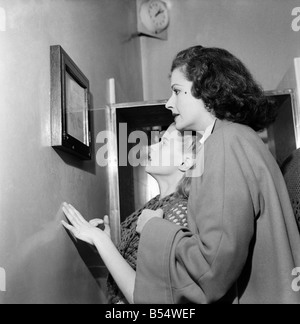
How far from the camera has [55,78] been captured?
105 centimetres

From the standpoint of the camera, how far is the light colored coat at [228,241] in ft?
2.56

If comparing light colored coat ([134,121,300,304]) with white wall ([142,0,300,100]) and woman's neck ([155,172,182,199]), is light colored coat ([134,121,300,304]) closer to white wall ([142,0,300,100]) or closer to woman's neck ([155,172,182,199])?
woman's neck ([155,172,182,199])

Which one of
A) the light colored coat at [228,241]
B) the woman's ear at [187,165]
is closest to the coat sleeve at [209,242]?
the light colored coat at [228,241]

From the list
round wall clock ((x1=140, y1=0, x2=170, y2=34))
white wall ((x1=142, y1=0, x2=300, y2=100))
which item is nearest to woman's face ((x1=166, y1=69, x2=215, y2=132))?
white wall ((x1=142, y1=0, x2=300, y2=100))

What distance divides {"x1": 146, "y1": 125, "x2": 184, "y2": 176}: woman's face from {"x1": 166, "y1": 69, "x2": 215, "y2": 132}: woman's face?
1.08ft

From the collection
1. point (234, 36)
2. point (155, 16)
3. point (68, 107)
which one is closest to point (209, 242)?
point (68, 107)

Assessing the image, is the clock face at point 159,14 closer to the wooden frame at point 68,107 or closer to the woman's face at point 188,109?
the wooden frame at point 68,107

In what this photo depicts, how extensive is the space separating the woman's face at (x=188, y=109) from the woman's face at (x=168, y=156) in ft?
1.08

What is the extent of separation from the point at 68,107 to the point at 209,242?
2.13 ft

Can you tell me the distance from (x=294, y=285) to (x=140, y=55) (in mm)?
2206

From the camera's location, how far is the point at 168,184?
4.84 ft

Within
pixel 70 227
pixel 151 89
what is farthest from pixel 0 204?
pixel 151 89

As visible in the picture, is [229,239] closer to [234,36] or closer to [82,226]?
[82,226]

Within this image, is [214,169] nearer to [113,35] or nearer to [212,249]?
[212,249]
